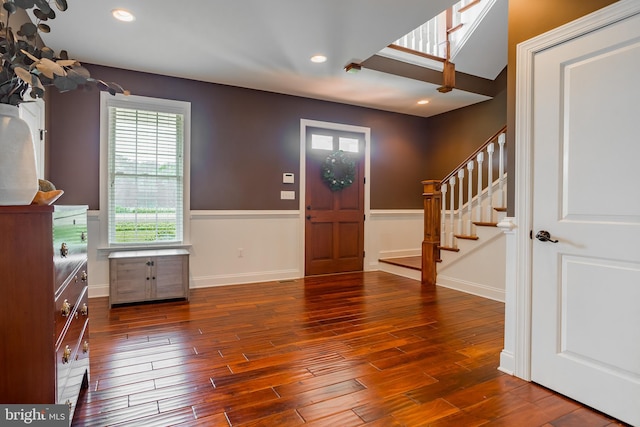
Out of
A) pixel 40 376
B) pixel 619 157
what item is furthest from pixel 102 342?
pixel 619 157

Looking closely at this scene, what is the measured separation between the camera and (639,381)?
1.73 meters

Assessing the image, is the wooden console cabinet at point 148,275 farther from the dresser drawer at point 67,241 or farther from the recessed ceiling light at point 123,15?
the recessed ceiling light at point 123,15

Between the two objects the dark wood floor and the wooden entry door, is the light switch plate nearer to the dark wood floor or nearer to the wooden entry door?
the wooden entry door

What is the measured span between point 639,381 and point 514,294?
2.25ft

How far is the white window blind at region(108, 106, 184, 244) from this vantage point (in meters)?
4.09

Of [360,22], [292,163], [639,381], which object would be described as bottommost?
[639,381]

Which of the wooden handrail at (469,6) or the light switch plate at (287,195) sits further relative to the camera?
the light switch plate at (287,195)

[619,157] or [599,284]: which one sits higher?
[619,157]

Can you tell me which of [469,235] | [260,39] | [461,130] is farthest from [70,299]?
[461,130]

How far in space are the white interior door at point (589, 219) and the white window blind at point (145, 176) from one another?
380 centimetres

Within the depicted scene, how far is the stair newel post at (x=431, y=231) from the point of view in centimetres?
480

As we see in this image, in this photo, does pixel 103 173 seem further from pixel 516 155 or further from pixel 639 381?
pixel 639 381

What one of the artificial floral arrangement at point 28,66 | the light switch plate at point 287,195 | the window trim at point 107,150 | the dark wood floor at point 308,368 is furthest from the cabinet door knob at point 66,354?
the light switch plate at point 287,195

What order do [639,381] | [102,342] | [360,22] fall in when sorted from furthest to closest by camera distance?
[360,22], [102,342], [639,381]
